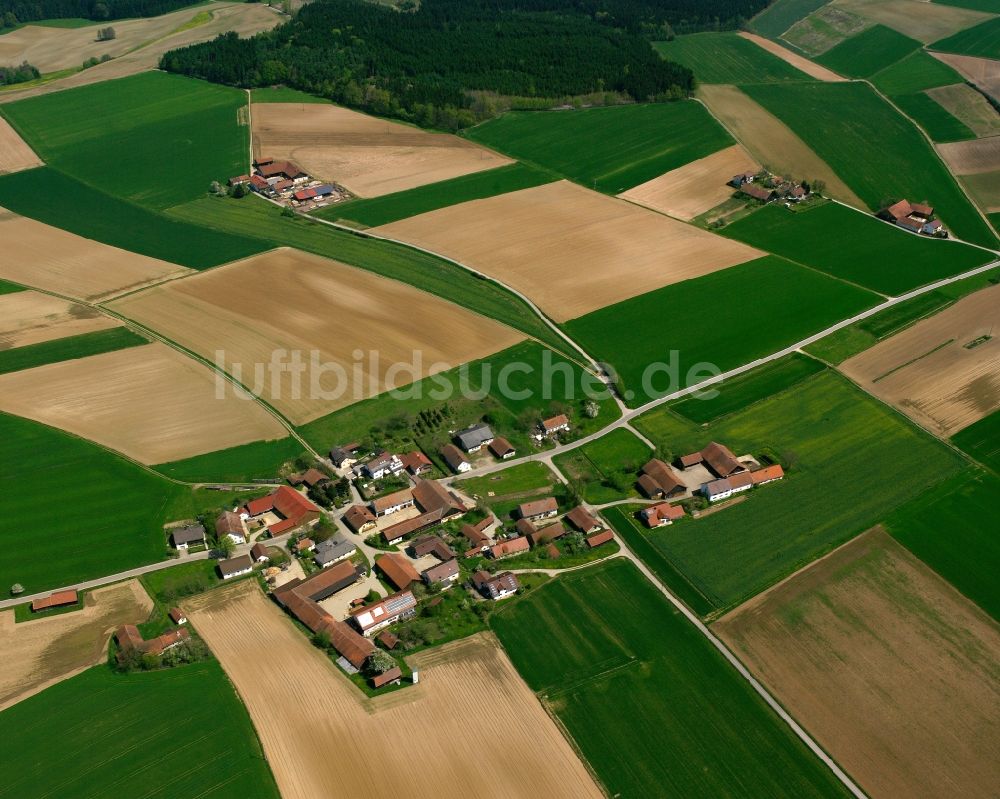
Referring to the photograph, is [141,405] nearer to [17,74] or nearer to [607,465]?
[607,465]

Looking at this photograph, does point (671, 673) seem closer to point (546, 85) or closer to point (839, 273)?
point (839, 273)

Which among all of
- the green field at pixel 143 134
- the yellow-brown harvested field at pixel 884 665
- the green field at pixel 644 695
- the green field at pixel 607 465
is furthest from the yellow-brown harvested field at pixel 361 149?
the yellow-brown harvested field at pixel 884 665

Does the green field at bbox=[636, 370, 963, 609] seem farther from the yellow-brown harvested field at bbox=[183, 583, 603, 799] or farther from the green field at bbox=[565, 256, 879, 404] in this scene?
the yellow-brown harvested field at bbox=[183, 583, 603, 799]

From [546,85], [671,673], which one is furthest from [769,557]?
[546,85]

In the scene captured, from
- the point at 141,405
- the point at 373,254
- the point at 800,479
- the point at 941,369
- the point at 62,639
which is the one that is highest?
the point at 373,254

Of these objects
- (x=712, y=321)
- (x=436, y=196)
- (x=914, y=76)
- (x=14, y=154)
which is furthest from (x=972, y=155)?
(x=14, y=154)
